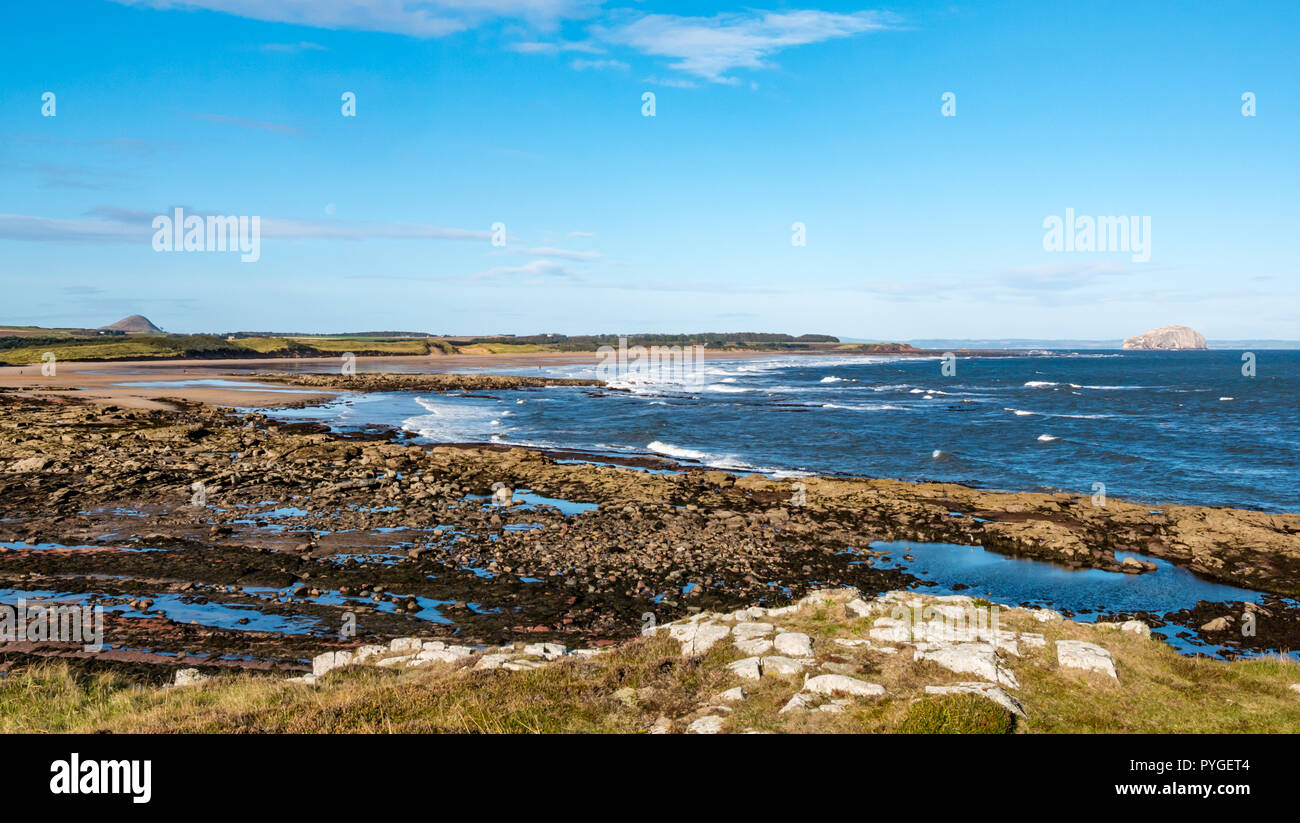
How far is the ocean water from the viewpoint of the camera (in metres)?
35.9

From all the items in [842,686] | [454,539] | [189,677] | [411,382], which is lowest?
[454,539]

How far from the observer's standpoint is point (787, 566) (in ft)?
70.5

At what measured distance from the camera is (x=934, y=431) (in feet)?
172

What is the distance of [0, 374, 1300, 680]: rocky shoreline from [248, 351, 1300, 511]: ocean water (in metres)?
6.63

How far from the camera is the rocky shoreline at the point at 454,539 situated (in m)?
16.2

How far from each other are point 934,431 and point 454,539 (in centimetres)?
4062

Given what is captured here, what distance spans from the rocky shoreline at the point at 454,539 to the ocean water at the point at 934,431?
6.63 m

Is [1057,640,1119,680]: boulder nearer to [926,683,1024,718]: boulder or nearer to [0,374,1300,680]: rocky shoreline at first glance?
[926,683,1024,718]: boulder

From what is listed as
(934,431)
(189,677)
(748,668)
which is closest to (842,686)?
(748,668)
